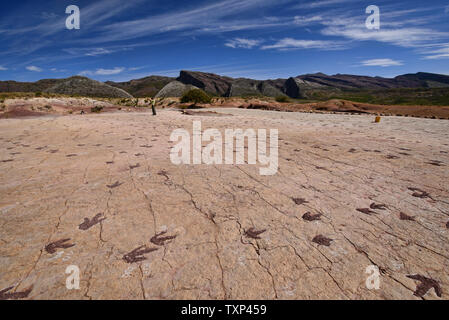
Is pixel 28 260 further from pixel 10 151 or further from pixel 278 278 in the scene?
pixel 10 151

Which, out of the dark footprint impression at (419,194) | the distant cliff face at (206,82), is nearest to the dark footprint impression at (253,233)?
the dark footprint impression at (419,194)

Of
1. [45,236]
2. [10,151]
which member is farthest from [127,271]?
[10,151]

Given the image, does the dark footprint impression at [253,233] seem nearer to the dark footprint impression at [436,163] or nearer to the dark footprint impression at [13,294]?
the dark footprint impression at [13,294]

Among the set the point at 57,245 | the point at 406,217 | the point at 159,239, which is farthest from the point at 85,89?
the point at 406,217

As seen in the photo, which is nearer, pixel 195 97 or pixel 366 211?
pixel 366 211

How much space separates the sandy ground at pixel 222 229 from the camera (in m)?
1.86

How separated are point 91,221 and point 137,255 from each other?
976 millimetres

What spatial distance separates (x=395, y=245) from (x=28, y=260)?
369cm

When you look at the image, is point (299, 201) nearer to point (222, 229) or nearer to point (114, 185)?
point (222, 229)

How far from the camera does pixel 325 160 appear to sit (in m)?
5.18

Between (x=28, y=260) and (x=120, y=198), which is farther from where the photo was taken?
(x=120, y=198)

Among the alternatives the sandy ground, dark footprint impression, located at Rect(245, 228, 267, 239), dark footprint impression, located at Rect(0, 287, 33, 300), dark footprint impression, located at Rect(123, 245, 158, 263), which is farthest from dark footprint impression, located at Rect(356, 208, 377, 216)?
dark footprint impression, located at Rect(0, 287, 33, 300)

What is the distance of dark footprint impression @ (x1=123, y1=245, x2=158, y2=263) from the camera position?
6.92 ft

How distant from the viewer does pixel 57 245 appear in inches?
90.4
